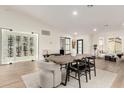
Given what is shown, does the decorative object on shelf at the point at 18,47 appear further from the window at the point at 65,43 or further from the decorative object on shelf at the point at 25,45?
the window at the point at 65,43

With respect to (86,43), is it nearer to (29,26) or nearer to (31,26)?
(31,26)

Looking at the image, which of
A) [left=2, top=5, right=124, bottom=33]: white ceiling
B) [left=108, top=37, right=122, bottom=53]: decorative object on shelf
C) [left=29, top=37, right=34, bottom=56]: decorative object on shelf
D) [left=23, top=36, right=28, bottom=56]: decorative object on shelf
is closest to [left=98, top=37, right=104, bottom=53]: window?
[left=108, top=37, right=122, bottom=53]: decorative object on shelf

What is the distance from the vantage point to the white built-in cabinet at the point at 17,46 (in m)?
5.55

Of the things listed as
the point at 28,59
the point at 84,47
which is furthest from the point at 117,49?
the point at 28,59

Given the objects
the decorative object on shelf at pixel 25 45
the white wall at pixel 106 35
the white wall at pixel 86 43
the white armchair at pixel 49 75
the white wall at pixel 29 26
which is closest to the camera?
the white armchair at pixel 49 75

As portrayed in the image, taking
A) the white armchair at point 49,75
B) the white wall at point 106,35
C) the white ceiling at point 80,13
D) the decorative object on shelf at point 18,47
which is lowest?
the white armchair at point 49,75

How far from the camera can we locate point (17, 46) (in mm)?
6230

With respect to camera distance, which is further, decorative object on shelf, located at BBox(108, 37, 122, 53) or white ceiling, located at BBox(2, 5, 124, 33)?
decorative object on shelf, located at BBox(108, 37, 122, 53)

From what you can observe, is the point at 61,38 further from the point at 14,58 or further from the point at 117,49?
the point at 117,49

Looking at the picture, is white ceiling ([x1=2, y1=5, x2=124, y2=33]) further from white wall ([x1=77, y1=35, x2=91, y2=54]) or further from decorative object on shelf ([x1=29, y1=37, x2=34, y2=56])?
white wall ([x1=77, y1=35, x2=91, y2=54])

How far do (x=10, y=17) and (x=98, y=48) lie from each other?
313 inches

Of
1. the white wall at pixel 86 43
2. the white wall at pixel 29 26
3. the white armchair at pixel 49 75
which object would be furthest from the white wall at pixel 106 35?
the white armchair at pixel 49 75

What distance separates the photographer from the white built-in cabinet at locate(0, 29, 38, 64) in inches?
219
